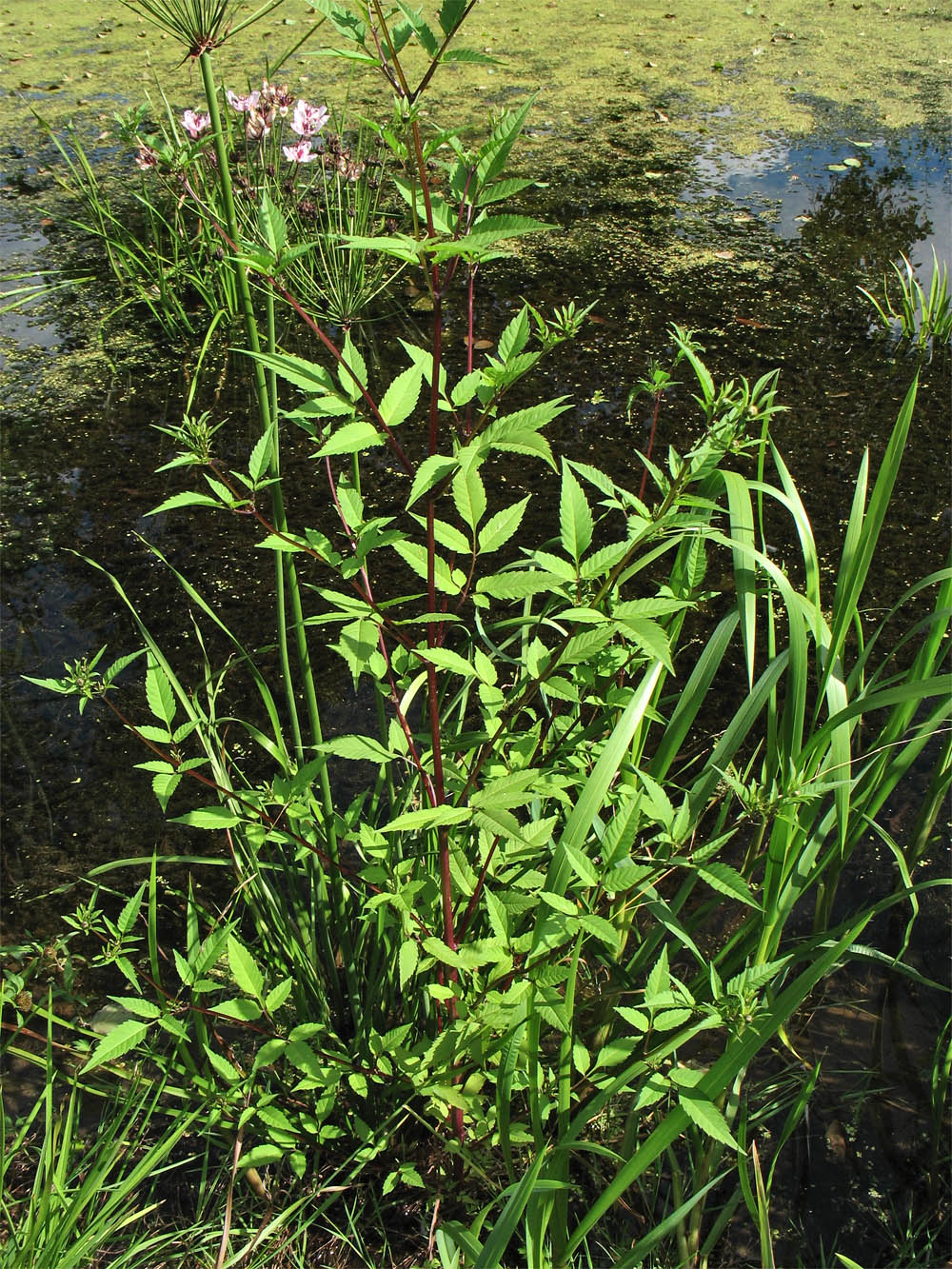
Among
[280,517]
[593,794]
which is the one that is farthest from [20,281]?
[593,794]

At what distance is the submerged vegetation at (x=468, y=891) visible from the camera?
0.71m

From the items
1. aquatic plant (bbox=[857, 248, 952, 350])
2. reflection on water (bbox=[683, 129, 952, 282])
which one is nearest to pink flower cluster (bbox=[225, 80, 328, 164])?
aquatic plant (bbox=[857, 248, 952, 350])

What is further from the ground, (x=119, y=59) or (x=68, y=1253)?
(x=119, y=59)

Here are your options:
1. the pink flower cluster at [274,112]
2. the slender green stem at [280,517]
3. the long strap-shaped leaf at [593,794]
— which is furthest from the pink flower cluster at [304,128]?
the long strap-shaped leaf at [593,794]

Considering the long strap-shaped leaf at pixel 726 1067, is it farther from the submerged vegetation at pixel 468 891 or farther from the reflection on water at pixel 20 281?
the reflection on water at pixel 20 281

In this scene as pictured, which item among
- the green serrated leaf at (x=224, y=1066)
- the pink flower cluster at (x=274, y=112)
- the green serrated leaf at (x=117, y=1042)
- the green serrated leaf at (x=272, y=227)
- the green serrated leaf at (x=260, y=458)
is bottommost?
the green serrated leaf at (x=224, y=1066)

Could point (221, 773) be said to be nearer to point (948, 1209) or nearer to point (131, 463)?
point (948, 1209)

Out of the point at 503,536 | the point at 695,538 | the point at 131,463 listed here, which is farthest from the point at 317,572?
the point at 503,536

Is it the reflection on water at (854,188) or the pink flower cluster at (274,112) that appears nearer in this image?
the pink flower cluster at (274,112)

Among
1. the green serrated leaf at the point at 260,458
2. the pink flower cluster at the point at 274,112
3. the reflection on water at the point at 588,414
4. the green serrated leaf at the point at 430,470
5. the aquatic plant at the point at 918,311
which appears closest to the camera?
the green serrated leaf at the point at 430,470

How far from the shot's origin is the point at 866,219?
301cm

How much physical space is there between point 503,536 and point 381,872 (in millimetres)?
323

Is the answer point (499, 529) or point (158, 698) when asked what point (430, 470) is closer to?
point (499, 529)

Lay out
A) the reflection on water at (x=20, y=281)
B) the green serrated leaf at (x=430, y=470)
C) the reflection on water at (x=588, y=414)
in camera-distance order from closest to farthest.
A: the green serrated leaf at (x=430, y=470)
the reflection on water at (x=588, y=414)
the reflection on water at (x=20, y=281)
